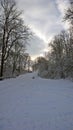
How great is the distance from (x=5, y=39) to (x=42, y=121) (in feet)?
86.7

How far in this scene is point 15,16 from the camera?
32.6 meters

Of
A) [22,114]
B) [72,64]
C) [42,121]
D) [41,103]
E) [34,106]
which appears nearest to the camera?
[42,121]

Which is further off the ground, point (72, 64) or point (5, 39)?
point (5, 39)

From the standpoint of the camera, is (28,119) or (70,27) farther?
(70,27)

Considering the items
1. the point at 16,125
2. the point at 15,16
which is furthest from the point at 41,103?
the point at 15,16

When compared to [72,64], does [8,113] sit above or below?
below

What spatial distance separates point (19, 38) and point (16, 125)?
2689cm

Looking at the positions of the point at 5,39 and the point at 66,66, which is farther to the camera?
the point at 5,39

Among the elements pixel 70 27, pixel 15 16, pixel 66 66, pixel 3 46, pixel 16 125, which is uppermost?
pixel 15 16

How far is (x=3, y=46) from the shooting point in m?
31.4

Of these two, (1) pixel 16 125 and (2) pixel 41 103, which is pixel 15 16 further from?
(1) pixel 16 125

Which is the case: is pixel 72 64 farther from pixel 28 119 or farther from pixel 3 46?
pixel 28 119

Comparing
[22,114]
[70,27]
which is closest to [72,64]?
[70,27]

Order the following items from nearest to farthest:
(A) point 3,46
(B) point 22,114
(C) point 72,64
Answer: (B) point 22,114 → (C) point 72,64 → (A) point 3,46
